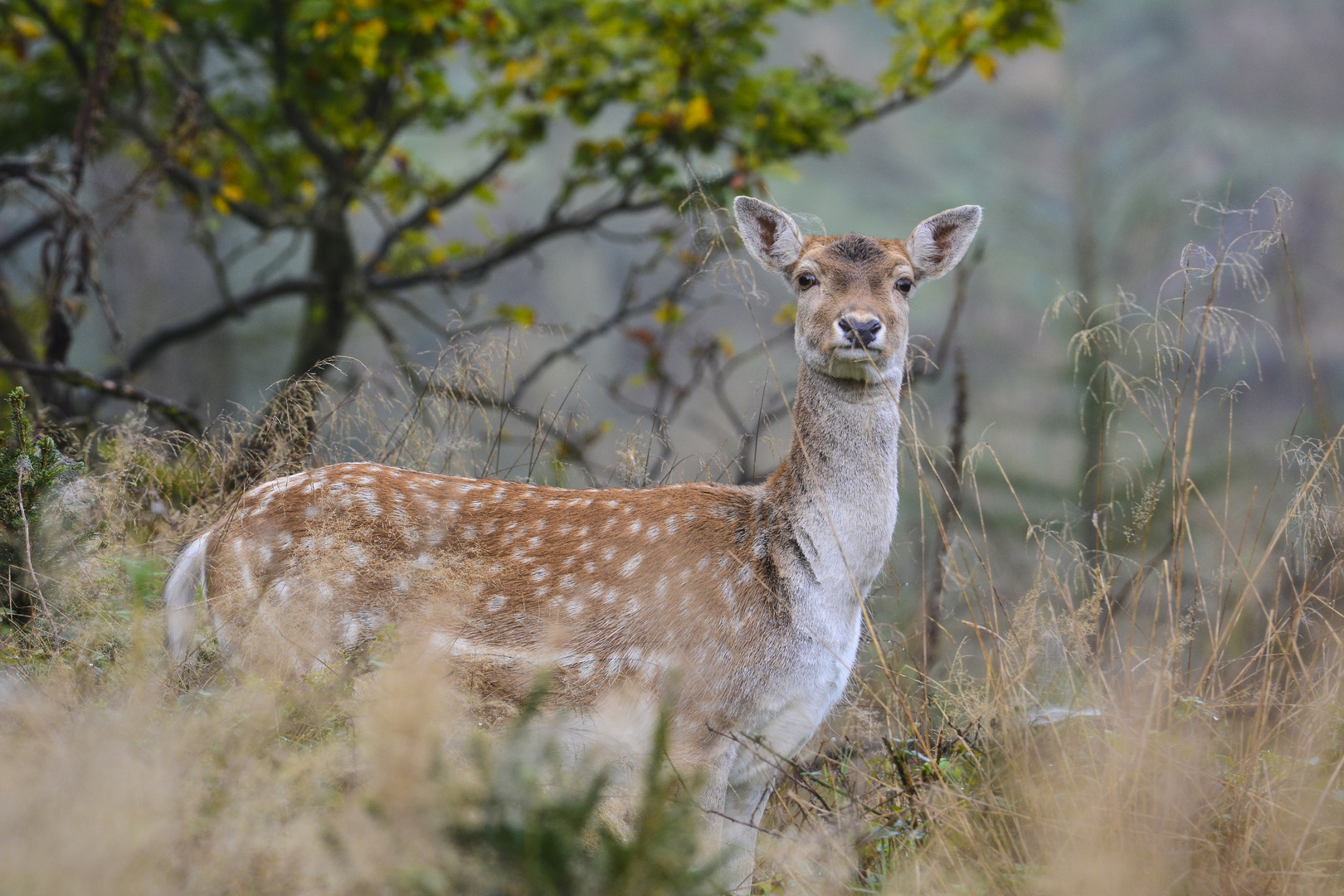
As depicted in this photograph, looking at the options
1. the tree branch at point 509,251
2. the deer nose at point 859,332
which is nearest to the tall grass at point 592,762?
the deer nose at point 859,332

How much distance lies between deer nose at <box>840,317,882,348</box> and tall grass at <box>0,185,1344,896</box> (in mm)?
629

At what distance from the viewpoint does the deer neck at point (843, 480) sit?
390cm

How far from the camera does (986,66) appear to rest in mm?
7766

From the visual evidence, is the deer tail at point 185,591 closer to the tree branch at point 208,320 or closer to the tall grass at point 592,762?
the tall grass at point 592,762

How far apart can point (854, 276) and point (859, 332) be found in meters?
0.40

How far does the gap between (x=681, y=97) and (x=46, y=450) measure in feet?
17.8

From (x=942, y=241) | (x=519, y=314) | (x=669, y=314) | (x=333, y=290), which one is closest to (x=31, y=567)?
(x=942, y=241)

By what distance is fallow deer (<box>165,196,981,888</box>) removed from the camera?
12.0ft

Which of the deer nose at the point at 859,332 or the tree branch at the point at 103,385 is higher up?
the deer nose at the point at 859,332

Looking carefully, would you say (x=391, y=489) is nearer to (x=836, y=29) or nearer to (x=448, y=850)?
(x=448, y=850)

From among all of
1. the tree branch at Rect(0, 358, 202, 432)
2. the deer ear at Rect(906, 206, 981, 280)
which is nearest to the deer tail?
the tree branch at Rect(0, 358, 202, 432)

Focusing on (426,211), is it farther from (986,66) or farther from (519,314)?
(986,66)

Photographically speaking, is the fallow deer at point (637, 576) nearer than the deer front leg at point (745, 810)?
No

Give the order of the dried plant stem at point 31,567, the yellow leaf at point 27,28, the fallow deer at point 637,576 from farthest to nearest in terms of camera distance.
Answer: the yellow leaf at point 27,28
the fallow deer at point 637,576
the dried plant stem at point 31,567
